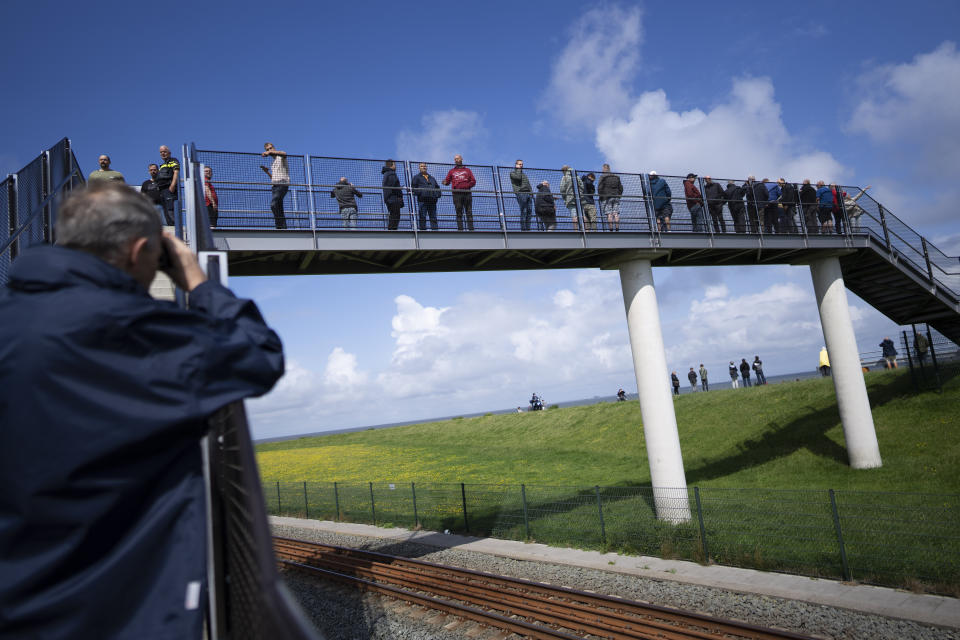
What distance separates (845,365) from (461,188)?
13892mm

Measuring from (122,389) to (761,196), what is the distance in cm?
1963

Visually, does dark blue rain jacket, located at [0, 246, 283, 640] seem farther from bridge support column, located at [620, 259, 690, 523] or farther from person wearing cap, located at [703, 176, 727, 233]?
person wearing cap, located at [703, 176, 727, 233]

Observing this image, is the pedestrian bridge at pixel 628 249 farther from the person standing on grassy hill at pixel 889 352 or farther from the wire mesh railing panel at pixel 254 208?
the person standing on grassy hill at pixel 889 352

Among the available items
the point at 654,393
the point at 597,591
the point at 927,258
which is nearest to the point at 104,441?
the point at 597,591

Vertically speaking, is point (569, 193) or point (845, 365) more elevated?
point (569, 193)

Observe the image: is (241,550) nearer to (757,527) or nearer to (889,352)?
(757,527)

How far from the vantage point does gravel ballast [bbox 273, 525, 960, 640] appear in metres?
8.91

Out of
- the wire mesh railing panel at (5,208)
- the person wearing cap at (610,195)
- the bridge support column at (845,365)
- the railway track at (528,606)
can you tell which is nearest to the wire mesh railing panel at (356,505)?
the railway track at (528,606)

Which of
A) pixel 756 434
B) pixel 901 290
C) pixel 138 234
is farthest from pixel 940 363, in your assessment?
pixel 138 234

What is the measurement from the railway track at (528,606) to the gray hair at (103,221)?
9.06 meters

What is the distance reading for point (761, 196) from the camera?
18.4 m

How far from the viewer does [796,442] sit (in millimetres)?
23688

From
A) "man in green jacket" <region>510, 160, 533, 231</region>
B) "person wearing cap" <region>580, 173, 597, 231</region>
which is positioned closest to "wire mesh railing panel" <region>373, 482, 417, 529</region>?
"man in green jacket" <region>510, 160, 533, 231</region>

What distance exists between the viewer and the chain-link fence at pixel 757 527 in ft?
36.9
